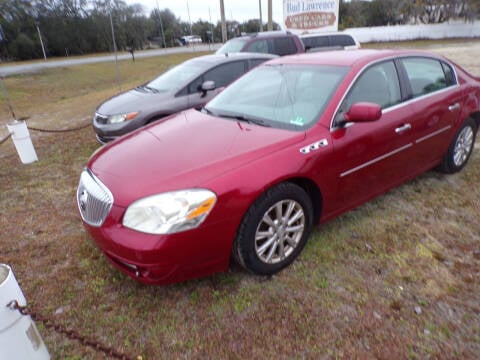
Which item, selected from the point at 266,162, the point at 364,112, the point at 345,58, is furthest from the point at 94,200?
the point at 345,58

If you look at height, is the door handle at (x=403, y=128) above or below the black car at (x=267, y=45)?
below

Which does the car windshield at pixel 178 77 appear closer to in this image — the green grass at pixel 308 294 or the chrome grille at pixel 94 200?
the green grass at pixel 308 294

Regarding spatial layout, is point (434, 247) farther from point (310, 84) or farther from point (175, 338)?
point (175, 338)

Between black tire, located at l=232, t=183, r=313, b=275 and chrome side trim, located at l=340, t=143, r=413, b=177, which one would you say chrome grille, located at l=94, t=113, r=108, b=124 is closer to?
black tire, located at l=232, t=183, r=313, b=275

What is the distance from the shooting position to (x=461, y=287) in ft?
8.30

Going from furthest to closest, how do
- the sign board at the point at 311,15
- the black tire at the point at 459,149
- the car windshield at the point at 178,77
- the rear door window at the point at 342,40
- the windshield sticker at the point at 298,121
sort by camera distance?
1. the sign board at the point at 311,15
2. the rear door window at the point at 342,40
3. the car windshield at the point at 178,77
4. the black tire at the point at 459,149
5. the windshield sticker at the point at 298,121

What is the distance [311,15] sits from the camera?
19.6 meters

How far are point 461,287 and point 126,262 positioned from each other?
240 cm

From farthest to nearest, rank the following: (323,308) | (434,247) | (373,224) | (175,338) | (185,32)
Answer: (185,32) < (373,224) < (434,247) < (323,308) < (175,338)

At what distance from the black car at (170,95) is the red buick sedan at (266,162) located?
79.5 inches

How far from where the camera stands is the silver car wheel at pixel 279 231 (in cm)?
252

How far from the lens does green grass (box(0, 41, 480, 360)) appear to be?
2.14 meters

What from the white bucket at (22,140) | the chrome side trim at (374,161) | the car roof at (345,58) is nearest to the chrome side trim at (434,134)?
the chrome side trim at (374,161)

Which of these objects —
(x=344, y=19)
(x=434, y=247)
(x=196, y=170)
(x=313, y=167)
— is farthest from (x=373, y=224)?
(x=344, y=19)
